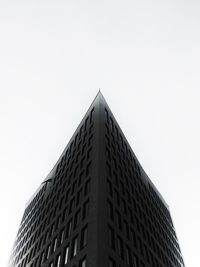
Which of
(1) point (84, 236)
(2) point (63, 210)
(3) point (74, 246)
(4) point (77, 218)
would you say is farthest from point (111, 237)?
(2) point (63, 210)

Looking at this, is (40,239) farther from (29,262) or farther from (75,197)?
(75,197)

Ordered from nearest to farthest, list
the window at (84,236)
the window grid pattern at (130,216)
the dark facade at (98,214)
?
the window at (84,236) < the dark facade at (98,214) < the window grid pattern at (130,216)

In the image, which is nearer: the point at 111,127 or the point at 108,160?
the point at 108,160

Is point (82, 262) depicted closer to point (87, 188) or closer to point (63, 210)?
point (87, 188)

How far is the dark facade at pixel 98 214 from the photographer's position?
31.3m

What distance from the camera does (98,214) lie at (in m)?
31.7

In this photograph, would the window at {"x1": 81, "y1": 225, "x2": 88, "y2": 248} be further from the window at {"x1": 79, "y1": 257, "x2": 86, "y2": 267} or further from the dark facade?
the window at {"x1": 79, "y1": 257, "x2": 86, "y2": 267}

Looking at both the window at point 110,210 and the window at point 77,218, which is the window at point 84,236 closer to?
the window at point 77,218

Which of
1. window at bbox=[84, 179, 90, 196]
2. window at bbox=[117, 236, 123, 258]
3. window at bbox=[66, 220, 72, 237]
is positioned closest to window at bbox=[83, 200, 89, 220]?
window at bbox=[84, 179, 90, 196]

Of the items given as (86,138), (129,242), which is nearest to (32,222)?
(86,138)

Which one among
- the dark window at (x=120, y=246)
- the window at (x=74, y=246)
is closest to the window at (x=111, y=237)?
the dark window at (x=120, y=246)

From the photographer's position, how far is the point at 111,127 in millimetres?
56656

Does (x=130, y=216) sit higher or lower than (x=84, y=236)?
higher

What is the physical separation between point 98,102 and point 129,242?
32.7 metres
